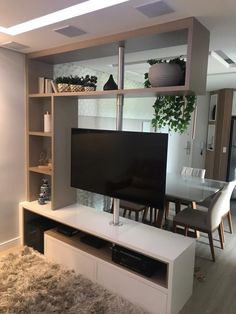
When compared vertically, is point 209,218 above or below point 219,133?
below

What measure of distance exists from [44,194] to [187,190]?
188 cm

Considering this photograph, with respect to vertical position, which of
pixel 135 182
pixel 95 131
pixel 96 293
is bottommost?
pixel 96 293

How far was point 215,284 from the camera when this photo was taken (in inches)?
102

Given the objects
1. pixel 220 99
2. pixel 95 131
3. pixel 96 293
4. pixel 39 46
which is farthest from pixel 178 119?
pixel 220 99

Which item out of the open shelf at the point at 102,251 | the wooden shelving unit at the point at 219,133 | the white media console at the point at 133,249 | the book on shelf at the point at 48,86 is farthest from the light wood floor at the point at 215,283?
the wooden shelving unit at the point at 219,133

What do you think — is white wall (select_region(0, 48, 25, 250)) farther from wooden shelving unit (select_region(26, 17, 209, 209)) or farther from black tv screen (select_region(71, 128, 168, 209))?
black tv screen (select_region(71, 128, 168, 209))

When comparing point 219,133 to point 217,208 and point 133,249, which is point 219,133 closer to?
point 217,208

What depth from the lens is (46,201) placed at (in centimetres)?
318

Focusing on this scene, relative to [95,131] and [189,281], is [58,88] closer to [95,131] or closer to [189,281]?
[95,131]

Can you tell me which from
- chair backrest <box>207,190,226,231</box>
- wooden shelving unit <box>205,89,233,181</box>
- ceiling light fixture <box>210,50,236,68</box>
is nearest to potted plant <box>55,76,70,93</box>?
ceiling light fixture <box>210,50,236,68</box>

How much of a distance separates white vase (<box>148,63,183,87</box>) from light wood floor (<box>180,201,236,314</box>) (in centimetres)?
192

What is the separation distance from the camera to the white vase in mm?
2019

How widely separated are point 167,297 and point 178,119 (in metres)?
1.96

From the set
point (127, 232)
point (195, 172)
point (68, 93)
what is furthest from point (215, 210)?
point (68, 93)
